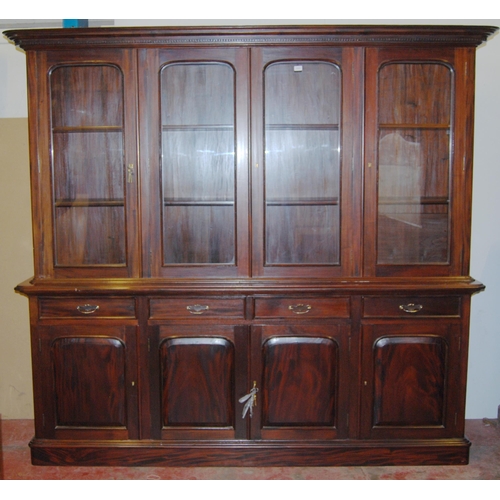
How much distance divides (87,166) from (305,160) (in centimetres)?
107

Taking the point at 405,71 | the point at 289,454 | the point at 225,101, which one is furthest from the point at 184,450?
the point at 405,71

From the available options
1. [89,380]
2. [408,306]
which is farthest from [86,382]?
[408,306]

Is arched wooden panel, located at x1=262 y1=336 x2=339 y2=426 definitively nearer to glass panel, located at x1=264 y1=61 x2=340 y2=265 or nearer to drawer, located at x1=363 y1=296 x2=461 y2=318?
drawer, located at x1=363 y1=296 x2=461 y2=318

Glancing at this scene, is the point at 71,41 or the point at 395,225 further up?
the point at 71,41

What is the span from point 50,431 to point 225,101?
6.07 ft

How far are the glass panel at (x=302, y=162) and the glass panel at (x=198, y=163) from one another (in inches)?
7.7

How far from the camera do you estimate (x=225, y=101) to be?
8.62ft

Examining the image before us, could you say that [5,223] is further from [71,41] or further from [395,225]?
[395,225]

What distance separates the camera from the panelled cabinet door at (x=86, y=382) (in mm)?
2693

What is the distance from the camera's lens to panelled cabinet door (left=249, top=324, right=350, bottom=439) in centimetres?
269

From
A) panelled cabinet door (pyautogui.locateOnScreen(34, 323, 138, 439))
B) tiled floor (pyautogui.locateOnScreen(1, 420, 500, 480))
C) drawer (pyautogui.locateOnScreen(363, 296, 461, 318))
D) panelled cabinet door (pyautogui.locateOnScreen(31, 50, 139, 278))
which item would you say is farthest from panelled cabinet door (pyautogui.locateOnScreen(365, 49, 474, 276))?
panelled cabinet door (pyautogui.locateOnScreen(34, 323, 138, 439))

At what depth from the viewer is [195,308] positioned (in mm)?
2674

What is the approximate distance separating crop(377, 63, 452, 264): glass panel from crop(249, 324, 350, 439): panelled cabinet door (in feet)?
1.72

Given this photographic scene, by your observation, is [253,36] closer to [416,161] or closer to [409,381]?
[416,161]
